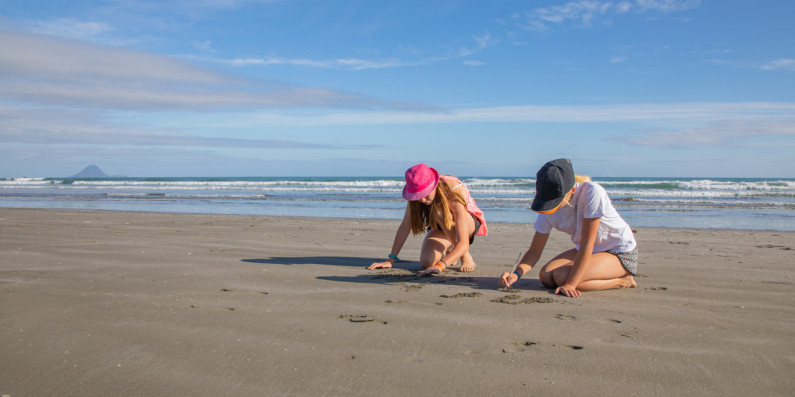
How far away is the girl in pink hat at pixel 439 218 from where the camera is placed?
489 cm

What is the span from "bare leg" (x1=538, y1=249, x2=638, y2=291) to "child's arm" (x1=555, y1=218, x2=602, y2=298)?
14 centimetres

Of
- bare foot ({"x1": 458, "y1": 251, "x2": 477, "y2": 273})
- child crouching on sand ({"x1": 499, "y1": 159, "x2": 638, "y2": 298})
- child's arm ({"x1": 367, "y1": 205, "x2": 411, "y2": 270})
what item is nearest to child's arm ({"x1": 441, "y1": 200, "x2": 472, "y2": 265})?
bare foot ({"x1": 458, "y1": 251, "x2": 477, "y2": 273})

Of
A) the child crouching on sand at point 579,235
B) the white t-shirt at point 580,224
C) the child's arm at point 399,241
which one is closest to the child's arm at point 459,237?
the child's arm at point 399,241

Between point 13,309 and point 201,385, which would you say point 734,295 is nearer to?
point 201,385

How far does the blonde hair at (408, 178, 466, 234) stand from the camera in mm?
5082

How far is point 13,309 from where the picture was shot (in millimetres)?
3582

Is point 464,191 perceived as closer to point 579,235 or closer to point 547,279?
point 547,279

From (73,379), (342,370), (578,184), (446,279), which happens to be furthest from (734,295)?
(73,379)

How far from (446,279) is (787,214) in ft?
44.8

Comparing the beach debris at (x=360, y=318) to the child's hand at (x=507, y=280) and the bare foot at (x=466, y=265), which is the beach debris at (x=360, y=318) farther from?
the bare foot at (x=466, y=265)

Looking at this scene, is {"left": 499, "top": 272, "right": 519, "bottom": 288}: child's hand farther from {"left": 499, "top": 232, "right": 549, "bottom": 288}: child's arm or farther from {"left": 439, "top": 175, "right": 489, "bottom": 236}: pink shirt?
{"left": 439, "top": 175, "right": 489, "bottom": 236}: pink shirt

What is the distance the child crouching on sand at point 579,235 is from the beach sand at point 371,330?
15 centimetres

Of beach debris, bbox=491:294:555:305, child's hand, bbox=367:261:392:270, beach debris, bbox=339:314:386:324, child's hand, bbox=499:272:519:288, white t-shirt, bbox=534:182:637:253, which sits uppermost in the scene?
white t-shirt, bbox=534:182:637:253

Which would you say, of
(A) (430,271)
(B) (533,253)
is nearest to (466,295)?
(B) (533,253)
